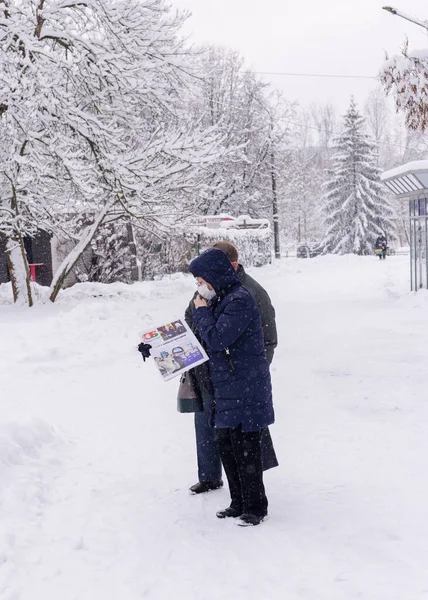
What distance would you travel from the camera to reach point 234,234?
29250 millimetres

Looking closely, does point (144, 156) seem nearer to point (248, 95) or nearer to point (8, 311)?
point (8, 311)

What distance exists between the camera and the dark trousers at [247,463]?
4.07 m

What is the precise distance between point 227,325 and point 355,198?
4459cm

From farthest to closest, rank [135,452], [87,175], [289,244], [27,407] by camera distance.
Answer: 1. [289,244]
2. [87,175]
3. [27,407]
4. [135,452]

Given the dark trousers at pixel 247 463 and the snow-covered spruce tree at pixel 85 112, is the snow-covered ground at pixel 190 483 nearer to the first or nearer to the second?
the dark trousers at pixel 247 463

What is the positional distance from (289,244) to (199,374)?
6036 cm

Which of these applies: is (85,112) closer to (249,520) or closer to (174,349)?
(174,349)

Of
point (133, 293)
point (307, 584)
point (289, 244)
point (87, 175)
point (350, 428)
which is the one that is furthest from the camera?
point (289, 244)

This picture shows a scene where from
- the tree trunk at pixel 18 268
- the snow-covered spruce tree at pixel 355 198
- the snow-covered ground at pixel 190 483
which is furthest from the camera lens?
the snow-covered spruce tree at pixel 355 198

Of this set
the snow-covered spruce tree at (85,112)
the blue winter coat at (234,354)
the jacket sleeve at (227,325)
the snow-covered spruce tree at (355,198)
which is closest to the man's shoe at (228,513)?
the blue winter coat at (234,354)

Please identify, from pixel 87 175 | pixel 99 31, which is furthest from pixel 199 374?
pixel 99 31

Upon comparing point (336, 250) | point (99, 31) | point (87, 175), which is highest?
point (99, 31)

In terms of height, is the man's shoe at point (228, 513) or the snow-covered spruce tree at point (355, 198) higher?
the snow-covered spruce tree at point (355, 198)

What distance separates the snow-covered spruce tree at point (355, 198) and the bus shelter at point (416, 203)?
29.0m
